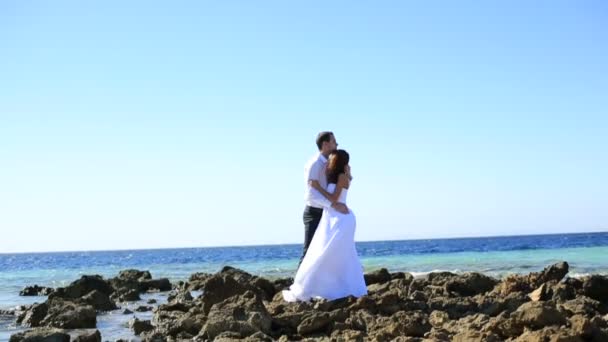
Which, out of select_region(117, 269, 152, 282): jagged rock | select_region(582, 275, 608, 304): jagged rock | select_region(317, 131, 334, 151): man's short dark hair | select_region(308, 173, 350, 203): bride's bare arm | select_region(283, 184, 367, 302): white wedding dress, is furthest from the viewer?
select_region(117, 269, 152, 282): jagged rock

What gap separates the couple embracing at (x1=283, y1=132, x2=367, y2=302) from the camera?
32.4 ft

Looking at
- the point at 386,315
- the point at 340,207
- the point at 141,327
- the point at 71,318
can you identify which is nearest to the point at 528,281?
the point at 340,207

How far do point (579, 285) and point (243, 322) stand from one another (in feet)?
15.3

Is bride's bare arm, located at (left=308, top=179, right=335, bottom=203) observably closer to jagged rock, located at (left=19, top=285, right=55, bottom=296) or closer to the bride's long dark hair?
the bride's long dark hair

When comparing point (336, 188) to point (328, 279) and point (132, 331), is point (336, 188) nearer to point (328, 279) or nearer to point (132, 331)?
point (328, 279)

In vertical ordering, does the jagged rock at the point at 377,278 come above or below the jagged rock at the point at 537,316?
above

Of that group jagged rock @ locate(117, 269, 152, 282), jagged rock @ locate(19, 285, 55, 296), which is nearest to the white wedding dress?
jagged rock @ locate(19, 285, 55, 296)

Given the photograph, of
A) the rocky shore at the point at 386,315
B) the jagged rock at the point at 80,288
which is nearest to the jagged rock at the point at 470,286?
the rocky shore at the point at 386,315

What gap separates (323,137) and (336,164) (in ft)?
1.59

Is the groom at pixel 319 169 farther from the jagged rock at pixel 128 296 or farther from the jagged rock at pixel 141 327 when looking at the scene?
the jagged rock at pixel 128 296

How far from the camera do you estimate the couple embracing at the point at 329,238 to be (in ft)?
32.4

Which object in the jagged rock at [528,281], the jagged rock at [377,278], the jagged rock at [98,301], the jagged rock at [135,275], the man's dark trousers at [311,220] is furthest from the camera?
the jagged rock at [135,275]

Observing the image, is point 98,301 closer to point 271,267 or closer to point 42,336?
point 42,336

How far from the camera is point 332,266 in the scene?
32.4 feet
